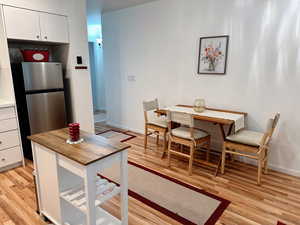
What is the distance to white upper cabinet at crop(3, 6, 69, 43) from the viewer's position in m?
2.67

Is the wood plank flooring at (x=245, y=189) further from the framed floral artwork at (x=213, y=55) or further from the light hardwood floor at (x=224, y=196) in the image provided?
→ the framed floral artwork at (x=213, y=55)

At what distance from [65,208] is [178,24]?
315 cm

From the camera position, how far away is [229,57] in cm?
303

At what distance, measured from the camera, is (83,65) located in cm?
350

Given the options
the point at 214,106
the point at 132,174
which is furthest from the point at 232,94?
the point at 132,174

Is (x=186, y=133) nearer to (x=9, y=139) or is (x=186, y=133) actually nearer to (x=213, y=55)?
(x=213, y=55)

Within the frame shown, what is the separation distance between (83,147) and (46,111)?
192 centimetres

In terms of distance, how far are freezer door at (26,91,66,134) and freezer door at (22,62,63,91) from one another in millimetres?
123

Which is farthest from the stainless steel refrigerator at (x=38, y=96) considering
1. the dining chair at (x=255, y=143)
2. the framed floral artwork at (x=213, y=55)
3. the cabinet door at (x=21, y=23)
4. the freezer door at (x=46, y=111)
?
the dining chair at (x=255, y=143)

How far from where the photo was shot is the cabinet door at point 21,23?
265 cm

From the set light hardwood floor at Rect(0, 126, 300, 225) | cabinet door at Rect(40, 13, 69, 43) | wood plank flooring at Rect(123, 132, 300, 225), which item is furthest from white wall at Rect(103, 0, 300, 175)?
cabinet door at Rect(40, 13, 69, 43)

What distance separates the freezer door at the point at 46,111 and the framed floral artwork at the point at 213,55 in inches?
92.5

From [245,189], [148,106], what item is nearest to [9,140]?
[148,106]

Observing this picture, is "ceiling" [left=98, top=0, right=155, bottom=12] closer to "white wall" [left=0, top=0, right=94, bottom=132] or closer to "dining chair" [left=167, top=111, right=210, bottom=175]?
"white wall" [left=0, top=0, right=94, bottom=132]
